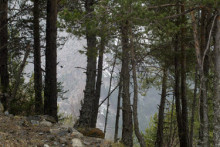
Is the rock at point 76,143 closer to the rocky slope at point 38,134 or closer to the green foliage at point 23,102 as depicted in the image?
the rocky slope at point 38,134

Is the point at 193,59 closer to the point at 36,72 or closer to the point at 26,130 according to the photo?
the point at 36,72

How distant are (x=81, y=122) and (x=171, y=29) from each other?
498 cm

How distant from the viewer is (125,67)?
28.2 feet

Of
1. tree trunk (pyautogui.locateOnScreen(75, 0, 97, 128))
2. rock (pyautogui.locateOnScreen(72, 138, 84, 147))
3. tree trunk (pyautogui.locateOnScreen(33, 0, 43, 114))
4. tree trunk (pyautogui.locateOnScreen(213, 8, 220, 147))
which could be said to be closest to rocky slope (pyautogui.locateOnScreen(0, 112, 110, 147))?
rock (pyautogui.locateOnScreen(72, 138, 84, 147))

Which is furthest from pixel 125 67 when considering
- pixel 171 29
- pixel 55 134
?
pixel 55 134

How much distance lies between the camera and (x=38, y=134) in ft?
17.1

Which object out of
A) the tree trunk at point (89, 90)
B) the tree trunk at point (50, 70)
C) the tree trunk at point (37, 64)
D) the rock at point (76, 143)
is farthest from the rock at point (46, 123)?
the tree trunk at point (89, 90)

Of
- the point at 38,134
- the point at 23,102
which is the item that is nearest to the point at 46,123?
the point at 38,134

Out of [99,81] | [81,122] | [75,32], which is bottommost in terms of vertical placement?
[81,122]

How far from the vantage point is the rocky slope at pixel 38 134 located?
453 cm

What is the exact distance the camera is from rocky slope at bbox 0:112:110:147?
4.53m

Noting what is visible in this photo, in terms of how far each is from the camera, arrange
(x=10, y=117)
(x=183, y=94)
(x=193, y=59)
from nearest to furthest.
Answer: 1. (x=10, y=117)
2. (x=183, y=94)
3. (x=193, y=59)

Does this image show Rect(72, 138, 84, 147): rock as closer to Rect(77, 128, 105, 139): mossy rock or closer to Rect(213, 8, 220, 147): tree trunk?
Rect(77, 128, 105, 139): mossy rock

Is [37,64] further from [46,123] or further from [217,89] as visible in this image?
[217,89]
